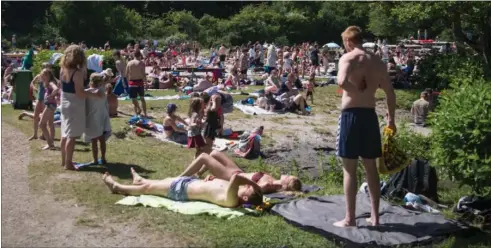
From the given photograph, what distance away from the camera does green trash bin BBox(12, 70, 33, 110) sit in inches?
611

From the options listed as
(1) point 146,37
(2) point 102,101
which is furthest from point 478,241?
(1) point 146,37

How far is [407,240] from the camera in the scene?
20.3 ft

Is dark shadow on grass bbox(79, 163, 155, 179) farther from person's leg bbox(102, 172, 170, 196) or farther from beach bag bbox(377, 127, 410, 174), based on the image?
beach bag bbox(377, 127, 410, 174)

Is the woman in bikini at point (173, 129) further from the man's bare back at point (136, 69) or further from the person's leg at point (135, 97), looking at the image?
the man's bare back at point (136, 69)

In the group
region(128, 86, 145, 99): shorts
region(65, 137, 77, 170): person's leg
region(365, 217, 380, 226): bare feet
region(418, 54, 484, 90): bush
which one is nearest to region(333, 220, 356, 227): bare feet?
region(365, 217, 380, 226): bare feet

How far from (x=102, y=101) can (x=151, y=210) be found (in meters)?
2.65

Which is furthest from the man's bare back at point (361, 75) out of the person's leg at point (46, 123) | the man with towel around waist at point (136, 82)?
the man with towel around waist at point (136, 82)

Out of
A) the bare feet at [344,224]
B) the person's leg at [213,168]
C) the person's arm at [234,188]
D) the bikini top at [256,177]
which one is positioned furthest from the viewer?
the bikini top at [256,177]

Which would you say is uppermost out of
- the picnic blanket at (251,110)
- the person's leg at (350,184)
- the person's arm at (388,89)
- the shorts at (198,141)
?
the person's arm at (388,89)

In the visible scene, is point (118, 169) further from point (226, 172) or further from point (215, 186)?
point (215, 186)

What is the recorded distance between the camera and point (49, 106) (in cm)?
1074

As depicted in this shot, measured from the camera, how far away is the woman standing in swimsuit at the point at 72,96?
8.74 metres

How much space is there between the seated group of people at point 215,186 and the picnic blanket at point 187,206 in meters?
0.08

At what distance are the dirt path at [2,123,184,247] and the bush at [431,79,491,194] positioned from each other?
3.22 meters
